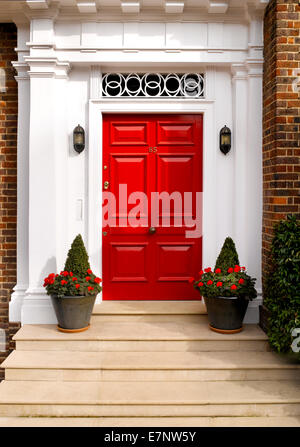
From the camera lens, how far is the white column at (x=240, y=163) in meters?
4.89

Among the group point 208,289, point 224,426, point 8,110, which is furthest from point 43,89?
point 224,426

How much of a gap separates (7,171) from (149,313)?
97.1 inches

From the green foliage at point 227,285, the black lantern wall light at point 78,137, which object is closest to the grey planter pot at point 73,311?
the green foliage at point 227,285

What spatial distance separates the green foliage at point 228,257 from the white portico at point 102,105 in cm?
36

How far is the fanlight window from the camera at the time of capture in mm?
5004

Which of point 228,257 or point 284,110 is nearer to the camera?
point 284,110

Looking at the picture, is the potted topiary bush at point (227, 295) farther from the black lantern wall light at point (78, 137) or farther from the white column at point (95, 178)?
the black lantern wall light at point (78, 137)

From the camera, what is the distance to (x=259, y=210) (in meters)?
4.86

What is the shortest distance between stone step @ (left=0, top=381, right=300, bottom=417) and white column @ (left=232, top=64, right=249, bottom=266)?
1.68m

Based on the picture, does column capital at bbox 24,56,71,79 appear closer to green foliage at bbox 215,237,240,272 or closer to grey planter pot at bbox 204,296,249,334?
green foliage at bbox 215,237,240,272

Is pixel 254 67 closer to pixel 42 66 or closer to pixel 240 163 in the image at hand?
pixel 240 163

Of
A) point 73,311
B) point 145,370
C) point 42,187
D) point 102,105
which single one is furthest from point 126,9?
point 145,370

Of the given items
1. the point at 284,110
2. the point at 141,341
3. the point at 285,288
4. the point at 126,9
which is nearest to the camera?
the point at 285,288

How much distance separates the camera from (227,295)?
4.29 m
